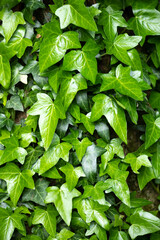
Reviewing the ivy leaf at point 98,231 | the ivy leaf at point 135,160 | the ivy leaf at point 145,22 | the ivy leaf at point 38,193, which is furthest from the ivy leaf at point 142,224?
the ivy leaf at point 145,22

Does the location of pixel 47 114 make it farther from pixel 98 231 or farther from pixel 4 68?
pixel 98 231

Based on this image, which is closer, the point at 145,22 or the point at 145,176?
the point at 145,22

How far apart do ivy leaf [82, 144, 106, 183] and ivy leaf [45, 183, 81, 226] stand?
0.11 meters

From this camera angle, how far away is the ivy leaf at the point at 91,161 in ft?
3.38

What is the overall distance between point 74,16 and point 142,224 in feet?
3.39

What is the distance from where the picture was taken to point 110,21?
100 centimetres

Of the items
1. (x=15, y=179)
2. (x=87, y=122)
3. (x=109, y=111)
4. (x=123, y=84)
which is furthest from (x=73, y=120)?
(x=15, y=179)

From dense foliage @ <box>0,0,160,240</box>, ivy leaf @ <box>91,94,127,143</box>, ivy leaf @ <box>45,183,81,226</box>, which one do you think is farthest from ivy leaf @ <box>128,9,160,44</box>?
ivy leaf @ <box>45,183,81,226</box>

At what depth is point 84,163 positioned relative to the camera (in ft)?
3.40

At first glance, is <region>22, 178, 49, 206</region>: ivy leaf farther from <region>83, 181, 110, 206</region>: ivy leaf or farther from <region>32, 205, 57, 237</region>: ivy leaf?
<region>83, 181, 110, 206</region>: ivy leaf

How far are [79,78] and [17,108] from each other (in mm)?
345

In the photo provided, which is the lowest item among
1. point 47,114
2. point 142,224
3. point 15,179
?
point 142,224

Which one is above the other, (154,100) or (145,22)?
(145,22)

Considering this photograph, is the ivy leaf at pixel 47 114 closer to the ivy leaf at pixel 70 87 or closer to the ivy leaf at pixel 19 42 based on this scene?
the ivy leaf at pixel 70 87
